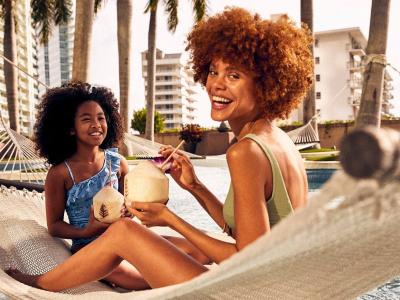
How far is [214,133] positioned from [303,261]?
19.9m

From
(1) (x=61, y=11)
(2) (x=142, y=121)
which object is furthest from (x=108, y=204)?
(2) (x=142, y=121)

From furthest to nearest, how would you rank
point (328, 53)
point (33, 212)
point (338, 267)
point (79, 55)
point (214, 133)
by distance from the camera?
point (328, 53), point (214, 133), point (79, 55), point (33, 212), point (338, 267)

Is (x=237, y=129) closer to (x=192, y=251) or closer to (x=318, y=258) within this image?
(x=318, y=258)

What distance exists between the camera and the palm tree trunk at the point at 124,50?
32.7ft

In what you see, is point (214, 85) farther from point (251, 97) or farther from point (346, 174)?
point (346, 174)

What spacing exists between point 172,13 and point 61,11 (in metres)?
3.18

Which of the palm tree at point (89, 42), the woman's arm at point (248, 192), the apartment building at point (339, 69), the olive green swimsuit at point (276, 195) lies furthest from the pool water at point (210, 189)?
the apartment building at point (339, 69)

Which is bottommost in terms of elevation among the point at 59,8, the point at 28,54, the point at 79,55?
the point at 79,55

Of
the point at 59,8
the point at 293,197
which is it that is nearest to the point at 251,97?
the point at 293,197

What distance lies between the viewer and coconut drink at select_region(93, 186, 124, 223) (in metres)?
1.67

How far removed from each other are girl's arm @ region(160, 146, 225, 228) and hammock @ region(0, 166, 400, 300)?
1.45 ft

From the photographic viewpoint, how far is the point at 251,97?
4.62 ft

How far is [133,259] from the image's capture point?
4.64 ft

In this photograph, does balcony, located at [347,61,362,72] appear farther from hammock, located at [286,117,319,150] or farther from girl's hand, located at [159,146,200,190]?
girl's hand, located at [159,146,200,190]
